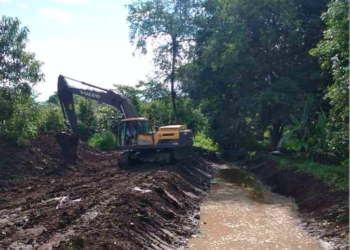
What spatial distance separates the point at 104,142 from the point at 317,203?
2323 centimetres

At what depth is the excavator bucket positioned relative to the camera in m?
24.3

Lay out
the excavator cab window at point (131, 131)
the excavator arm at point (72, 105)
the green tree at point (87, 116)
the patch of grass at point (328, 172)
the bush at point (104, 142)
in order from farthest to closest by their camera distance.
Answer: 1. the green tree at point (87, 116)
2. the bush at point (104, 142)
3. the excavator arm at point (72, 105)
4. the excavator cab window at point (131, 131)
5. the patch of grass at point (328, 172)

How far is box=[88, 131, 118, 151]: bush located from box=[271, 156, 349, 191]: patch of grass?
15.8 meters

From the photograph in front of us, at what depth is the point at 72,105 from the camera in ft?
78.8

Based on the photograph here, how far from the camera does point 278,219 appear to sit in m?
15.8

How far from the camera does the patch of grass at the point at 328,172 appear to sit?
16834 millimetres

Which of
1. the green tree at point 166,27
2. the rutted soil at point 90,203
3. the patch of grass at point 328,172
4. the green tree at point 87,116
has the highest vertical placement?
the green tree at point 166,27

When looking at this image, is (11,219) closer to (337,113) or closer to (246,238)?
(246,238)

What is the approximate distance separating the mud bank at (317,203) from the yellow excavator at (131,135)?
16.8 ft

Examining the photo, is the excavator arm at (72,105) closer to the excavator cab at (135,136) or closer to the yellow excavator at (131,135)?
the yellow excavator at (131,135)

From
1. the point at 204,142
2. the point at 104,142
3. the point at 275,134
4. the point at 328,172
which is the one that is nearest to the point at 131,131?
the point at 328,172

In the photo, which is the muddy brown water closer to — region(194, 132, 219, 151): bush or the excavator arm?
the excavator arm

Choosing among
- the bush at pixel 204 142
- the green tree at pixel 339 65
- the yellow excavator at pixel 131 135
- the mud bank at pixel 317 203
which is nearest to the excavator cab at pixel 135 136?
the yellow excavator at pixel 131 135

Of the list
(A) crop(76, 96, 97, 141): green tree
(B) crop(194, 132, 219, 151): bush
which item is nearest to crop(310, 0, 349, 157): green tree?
(B) crop(194, 132, 219, 151): bush
